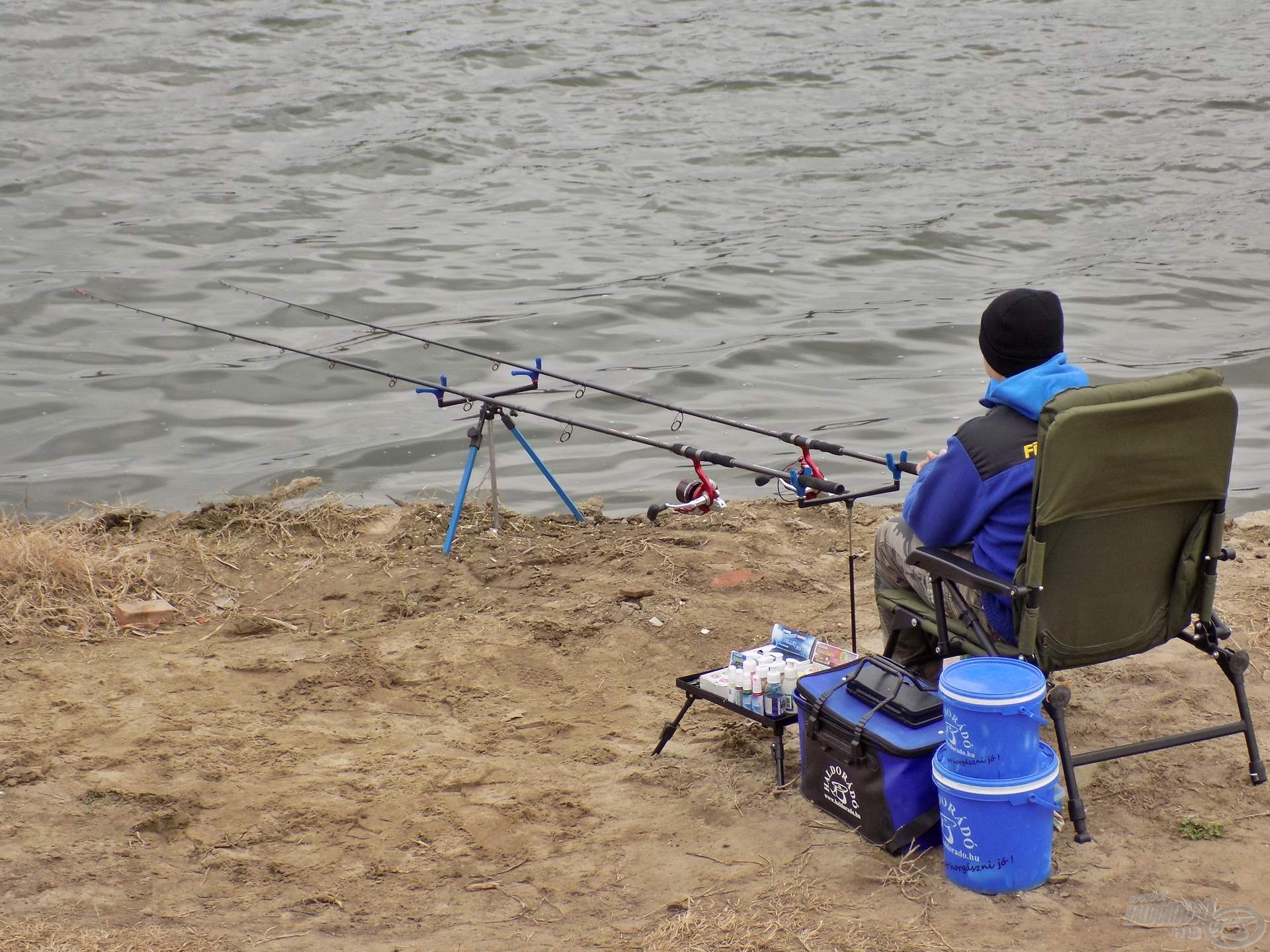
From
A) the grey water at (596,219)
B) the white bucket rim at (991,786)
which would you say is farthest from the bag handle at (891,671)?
the grey water at (596,219)

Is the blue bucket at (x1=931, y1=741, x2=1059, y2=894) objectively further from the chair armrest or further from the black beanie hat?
the black beanie hat

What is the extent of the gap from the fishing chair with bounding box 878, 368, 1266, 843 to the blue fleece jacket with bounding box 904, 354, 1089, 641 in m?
0.07

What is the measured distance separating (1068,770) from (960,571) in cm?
53

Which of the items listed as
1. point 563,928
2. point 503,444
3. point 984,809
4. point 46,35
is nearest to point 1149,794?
point 984,809

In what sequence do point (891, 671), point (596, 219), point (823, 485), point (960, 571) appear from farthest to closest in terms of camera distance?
point (596, 219) < point (823, 485) < point (891, 671) < point (960, 571)

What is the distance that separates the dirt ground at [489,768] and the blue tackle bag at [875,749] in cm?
7

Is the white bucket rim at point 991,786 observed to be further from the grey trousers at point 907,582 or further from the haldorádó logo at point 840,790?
the grey trousers at point 907,582

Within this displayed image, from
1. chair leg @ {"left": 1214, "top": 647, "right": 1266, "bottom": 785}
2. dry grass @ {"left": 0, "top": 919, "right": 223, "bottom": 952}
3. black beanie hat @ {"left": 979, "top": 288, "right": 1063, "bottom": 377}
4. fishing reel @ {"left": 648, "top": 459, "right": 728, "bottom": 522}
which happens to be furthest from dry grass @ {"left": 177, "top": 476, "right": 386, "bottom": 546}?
chair leg @ {"left": 1214, "top": 647, "right": 1266, "bottom": 785}

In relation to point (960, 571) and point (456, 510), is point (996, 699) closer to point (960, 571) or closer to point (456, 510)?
point (960, 571)

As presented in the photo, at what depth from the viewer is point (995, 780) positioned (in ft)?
9.68

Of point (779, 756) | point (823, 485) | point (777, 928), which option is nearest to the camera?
point (777, 928)

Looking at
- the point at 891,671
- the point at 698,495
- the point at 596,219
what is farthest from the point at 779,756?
the point at 596,219

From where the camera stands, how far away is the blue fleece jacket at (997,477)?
3.25 metres

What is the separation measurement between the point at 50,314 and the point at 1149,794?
958 cm
